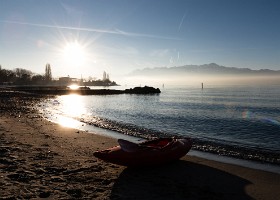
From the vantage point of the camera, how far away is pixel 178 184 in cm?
900

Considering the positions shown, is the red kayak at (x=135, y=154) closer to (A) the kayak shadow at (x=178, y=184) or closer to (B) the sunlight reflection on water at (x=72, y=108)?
(A) the kayak shadow at (x=178, y=184)

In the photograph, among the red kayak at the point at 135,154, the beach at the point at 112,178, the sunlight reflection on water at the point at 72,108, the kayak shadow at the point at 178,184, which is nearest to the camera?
the beach at the point at 112,178

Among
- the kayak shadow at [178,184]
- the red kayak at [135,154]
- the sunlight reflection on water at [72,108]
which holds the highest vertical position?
the red kayak at [135,154]

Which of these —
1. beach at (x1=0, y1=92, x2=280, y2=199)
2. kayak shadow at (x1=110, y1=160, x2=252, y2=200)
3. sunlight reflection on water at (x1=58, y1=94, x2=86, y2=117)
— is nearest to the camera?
beach at (x1=0, y1=92, x2=280, y2=199)

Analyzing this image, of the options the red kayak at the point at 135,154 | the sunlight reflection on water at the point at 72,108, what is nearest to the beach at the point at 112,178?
the red kayak at the point at 135,154

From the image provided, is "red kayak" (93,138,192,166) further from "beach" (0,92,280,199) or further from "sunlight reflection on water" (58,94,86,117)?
"sunlight reflection on water" (58,94,86,117)

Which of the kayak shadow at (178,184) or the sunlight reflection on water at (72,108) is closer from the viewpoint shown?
the kayak shadow at (178,184)

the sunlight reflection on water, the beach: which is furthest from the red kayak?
the sunlight reflection on water

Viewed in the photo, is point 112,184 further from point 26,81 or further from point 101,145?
point 26,81

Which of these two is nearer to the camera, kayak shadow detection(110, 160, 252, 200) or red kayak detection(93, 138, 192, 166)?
kayak shadow detection(110, 160, 252, 200)

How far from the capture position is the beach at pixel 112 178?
7773 mm

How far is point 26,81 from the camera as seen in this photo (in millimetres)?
196375

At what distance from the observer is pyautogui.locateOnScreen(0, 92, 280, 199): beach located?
7.77m

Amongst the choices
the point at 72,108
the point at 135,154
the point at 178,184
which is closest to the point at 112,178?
the point at 135,154
